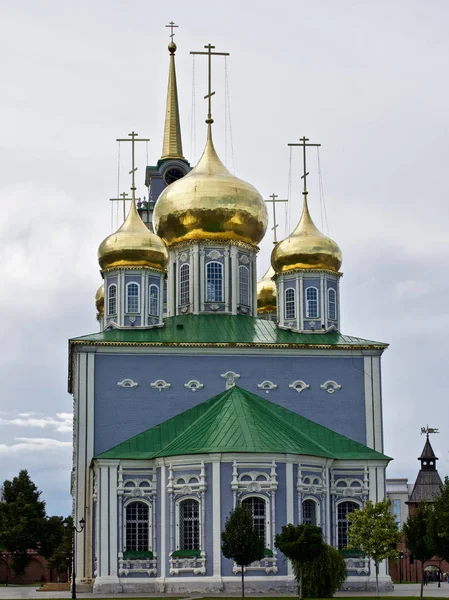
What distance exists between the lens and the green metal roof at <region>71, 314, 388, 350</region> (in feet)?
166

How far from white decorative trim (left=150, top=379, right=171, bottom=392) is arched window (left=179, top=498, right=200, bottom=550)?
620cm

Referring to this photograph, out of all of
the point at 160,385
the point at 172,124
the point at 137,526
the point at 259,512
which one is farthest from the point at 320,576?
the point at 172,124

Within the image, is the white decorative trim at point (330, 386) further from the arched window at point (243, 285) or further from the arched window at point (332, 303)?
the arched window at point (243, 285)

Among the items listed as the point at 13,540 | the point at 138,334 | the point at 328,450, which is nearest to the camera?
the point at 328,450

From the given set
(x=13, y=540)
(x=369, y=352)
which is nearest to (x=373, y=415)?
(x=369, y=352)

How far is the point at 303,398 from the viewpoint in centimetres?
5106

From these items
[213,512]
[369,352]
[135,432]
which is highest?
[369,352]

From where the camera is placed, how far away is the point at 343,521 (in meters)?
47.4

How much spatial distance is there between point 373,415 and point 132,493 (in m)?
10.7

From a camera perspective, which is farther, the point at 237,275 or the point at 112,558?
the point at 237,275

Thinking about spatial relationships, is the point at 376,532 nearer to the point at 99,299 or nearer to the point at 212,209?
the point at 212,209

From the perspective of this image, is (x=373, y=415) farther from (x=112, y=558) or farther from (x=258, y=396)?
(x=112, y=558)

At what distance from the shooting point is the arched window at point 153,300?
174 ft

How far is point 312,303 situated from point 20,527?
83.6ft
